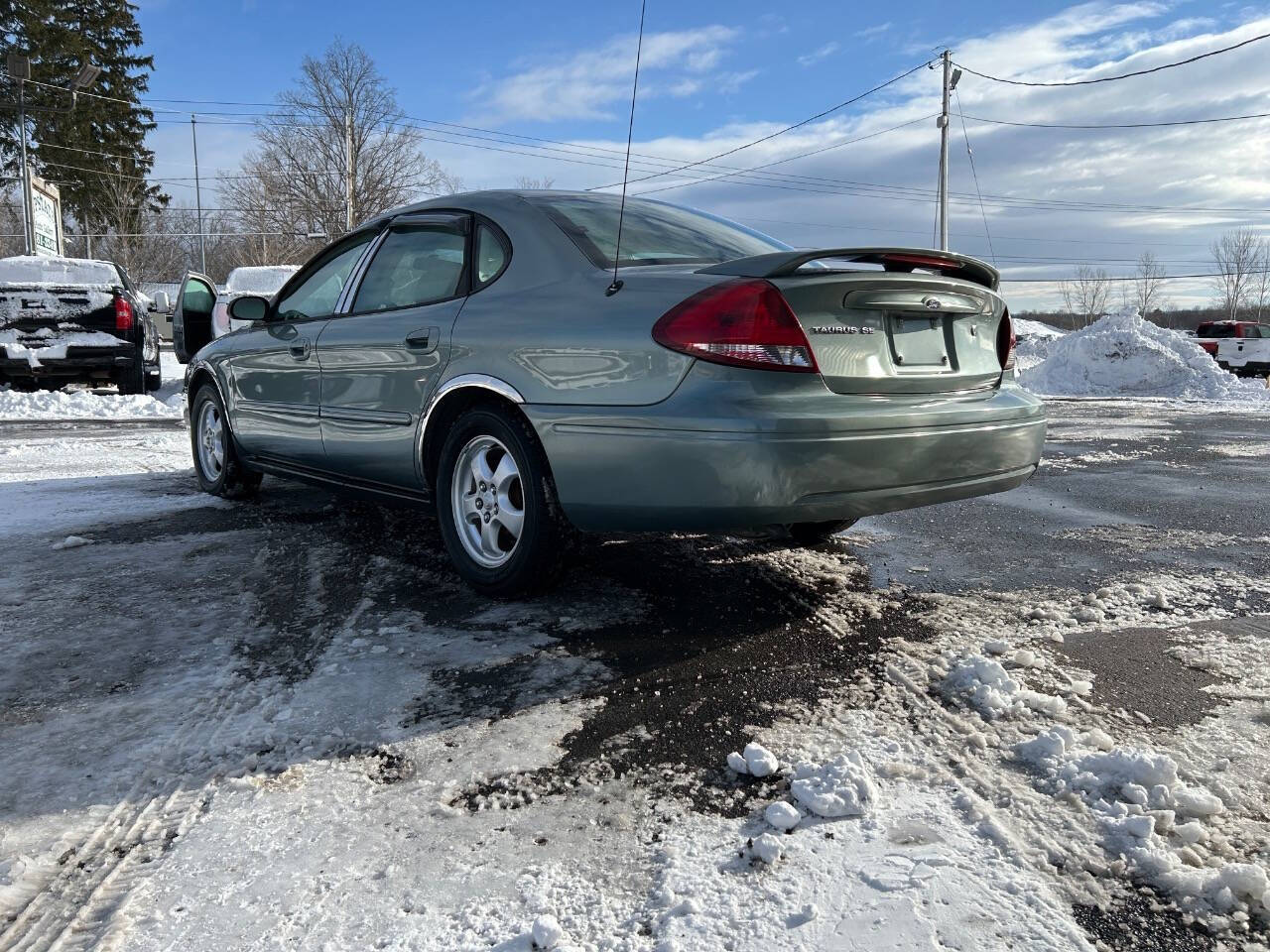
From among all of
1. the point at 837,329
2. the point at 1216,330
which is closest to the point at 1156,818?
the point at 837,329

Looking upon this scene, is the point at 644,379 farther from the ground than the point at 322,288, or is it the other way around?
the point at 322,288

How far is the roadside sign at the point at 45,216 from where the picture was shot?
26.2m

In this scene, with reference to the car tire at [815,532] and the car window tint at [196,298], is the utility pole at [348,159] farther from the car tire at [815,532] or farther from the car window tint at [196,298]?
the car tire at [815,532]

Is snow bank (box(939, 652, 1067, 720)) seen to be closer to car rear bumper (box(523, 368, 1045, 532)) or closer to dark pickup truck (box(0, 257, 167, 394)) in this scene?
car rear bumper (box(523, 368, 1045, 532))

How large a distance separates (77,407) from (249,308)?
7.25 meters

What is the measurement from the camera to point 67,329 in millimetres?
A: 11219

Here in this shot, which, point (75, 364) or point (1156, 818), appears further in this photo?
point (75, 364)

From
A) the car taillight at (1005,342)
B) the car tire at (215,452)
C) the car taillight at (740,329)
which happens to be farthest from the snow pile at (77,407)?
the car taillight at (1005,342)

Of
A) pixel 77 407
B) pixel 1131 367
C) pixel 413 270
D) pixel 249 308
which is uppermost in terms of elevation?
pixel 413 270

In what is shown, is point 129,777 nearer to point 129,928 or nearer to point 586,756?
point 129,928

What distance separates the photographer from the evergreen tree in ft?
157

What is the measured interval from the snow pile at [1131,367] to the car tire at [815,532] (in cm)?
1595

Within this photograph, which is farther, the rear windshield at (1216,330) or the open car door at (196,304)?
the rear windshield at (1216,330)

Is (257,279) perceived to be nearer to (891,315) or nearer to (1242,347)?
(891,315)
